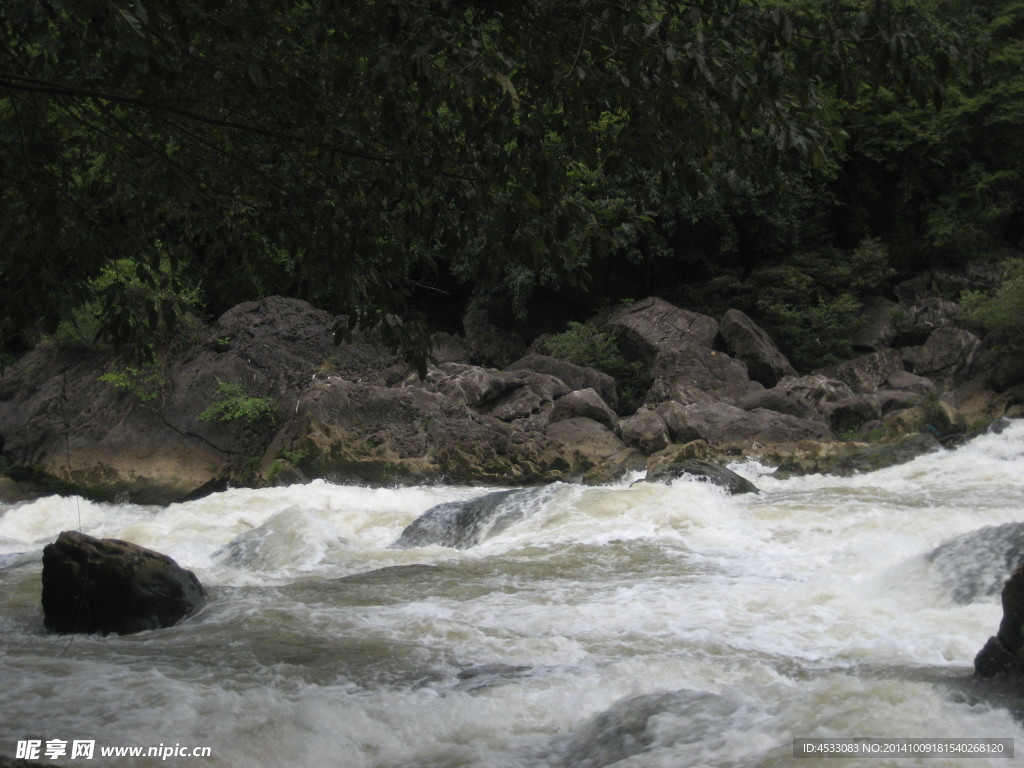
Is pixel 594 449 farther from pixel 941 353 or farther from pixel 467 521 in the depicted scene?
pixel 941 353

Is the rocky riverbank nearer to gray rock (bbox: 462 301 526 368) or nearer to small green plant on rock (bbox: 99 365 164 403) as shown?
small green plant on rock (bbox: 99 365 164 403)

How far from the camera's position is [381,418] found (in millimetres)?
14359

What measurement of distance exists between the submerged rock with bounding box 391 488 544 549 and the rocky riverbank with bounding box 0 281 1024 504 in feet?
9.57

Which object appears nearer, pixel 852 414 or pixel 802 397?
pixel 852 414

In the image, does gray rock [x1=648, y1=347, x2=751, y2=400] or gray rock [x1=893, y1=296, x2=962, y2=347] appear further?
gray rock [x1=893, y1=296, x2=962, y2=347]

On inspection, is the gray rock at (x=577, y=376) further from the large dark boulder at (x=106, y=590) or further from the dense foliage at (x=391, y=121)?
the dense foliage at (x=391, y=121)

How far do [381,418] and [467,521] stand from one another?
4958 millimetres

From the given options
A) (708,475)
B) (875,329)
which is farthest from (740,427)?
(875,329)

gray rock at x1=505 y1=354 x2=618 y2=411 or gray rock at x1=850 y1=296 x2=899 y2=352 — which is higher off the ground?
gray rock at x1=850 y1=296 x2=899 y2=352

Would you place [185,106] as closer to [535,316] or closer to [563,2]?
[563,2]

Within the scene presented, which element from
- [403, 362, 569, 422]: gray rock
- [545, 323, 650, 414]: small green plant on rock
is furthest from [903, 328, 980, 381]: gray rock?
[403, 362, 569, 422]: gray rock

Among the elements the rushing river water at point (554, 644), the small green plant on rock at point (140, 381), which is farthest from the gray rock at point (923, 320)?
the small green plant on rock at point (140, 381)

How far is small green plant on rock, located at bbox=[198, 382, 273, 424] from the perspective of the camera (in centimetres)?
1487

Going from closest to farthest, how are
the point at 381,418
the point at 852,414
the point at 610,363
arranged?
the point at 381,418, the point at 852,414, the point at 610,363
